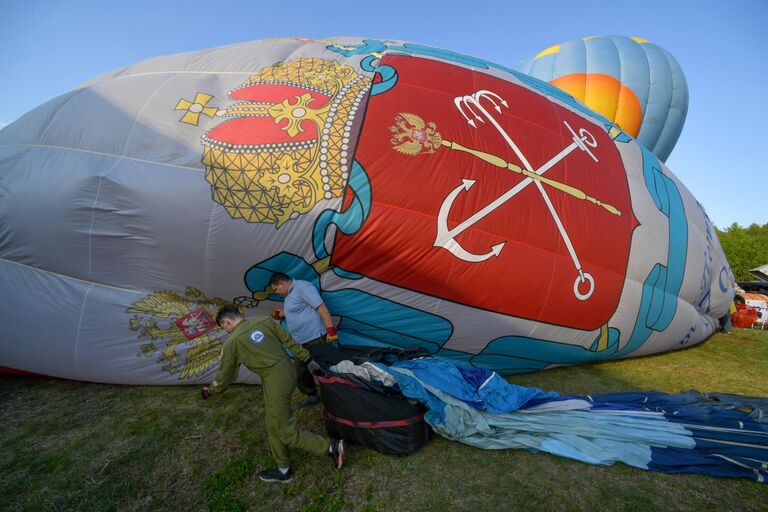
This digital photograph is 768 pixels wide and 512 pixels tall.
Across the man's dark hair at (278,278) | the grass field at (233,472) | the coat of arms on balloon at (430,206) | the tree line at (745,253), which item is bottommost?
the grass field at (233,472)

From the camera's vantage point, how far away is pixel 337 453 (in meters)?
2.93

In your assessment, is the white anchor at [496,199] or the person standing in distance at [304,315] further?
the white anchor at [496,199]

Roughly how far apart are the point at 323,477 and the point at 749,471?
3218 millimetres

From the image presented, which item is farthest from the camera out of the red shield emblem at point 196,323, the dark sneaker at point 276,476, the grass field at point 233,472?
the red shield emblem at point 196,323

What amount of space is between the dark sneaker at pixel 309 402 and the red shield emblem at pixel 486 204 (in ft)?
4.38

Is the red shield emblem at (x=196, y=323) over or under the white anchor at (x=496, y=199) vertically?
under

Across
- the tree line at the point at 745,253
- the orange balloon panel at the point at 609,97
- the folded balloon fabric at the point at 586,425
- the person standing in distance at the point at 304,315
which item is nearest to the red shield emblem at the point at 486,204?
the person standing in distance at the point at 304,315

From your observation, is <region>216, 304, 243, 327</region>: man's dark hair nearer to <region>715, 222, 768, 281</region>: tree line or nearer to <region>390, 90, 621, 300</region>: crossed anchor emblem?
<region>390, 90, 621, 300</region>: crossed anchor emblem

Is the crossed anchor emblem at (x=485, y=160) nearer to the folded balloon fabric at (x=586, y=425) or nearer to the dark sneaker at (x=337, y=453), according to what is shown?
the folded balloon fabric at (x=586, y=425)

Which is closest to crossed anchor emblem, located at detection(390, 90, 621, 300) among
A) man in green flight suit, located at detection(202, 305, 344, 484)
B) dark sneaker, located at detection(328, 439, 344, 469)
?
man in green flight suit, located at detection(202, 305, 344, 484)

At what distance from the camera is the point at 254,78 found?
4.24 m

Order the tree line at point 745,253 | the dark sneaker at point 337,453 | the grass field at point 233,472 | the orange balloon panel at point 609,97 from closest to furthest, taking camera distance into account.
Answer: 1. the grass field at point 233,472
2. the dark sneaker at point 337,453
3. the orange balloon panel at point 609,97
4. the tree line at point 745,253

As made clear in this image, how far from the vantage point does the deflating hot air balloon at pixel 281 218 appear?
3.64m

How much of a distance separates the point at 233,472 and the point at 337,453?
0.75 meters
